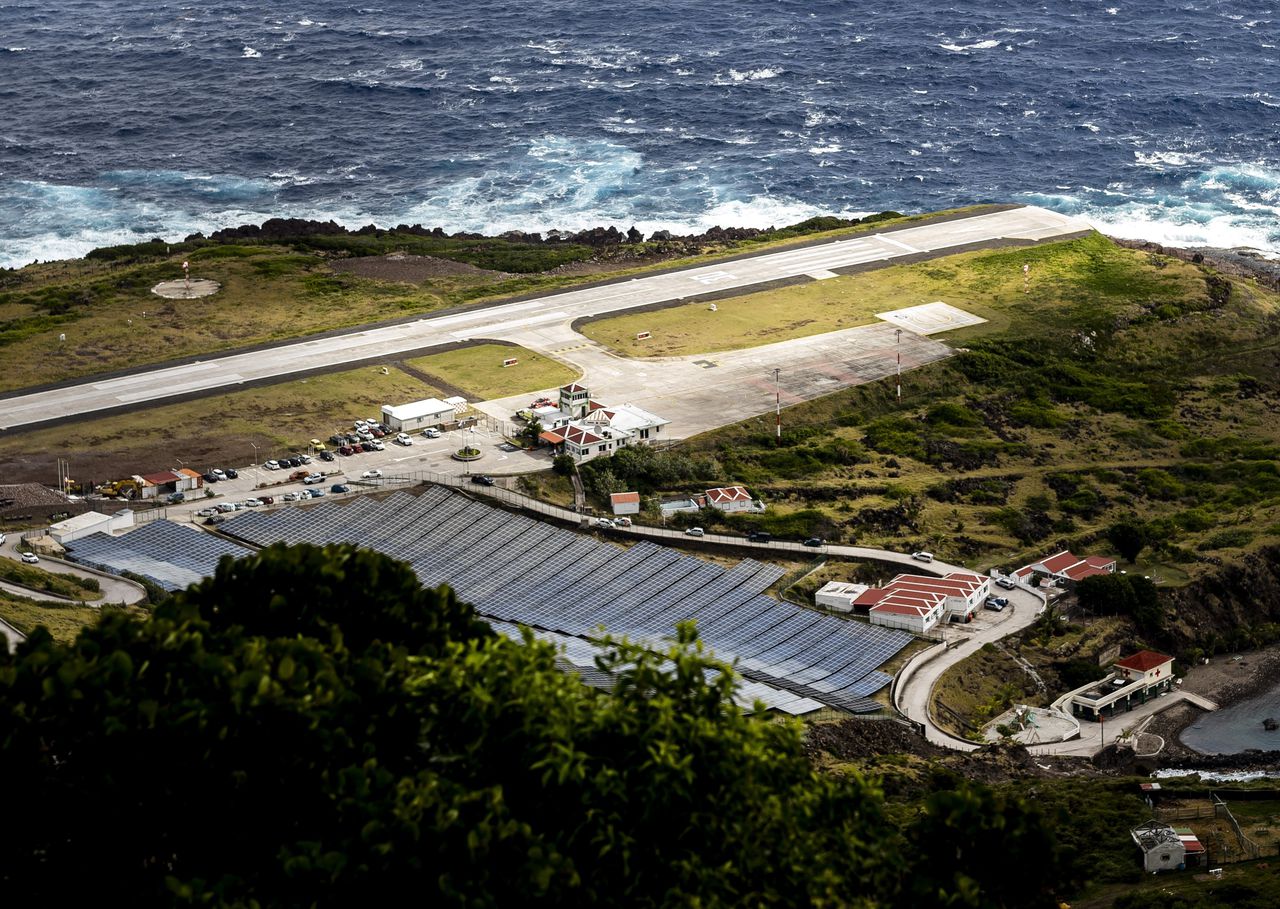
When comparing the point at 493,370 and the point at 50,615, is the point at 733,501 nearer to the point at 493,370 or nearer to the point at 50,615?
the point at 493,370

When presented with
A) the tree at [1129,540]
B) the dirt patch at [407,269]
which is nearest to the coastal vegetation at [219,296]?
the dirt patch at [407,269]

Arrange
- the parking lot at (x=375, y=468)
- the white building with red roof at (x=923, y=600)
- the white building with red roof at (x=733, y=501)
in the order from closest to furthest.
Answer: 1. the white building with red roof at (x=923, y=600)
2. the parking lot at (x=375, y=468)
3. the white building with red roof at (x=733, y=501)

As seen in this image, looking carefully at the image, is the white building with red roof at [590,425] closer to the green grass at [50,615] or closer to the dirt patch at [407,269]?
the green grass at [50,615]

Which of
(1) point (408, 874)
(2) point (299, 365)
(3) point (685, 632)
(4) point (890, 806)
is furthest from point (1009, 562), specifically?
(1) point (408, 874)

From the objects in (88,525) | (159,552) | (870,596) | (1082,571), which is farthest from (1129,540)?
(88,525)

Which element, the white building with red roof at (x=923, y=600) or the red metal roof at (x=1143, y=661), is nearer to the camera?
the red metal roof at (x=1143, y=661)

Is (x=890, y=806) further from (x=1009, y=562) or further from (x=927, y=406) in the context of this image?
(x=927, y=406)
